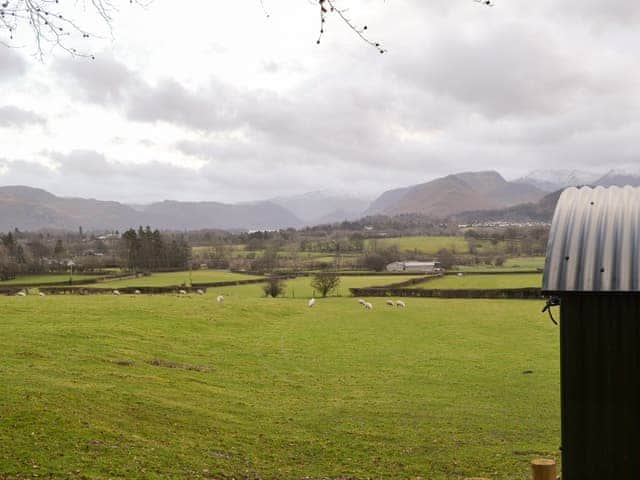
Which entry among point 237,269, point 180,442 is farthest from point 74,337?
point 237,269

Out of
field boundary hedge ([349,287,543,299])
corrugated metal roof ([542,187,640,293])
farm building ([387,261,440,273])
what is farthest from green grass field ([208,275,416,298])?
corrugated metal roof ([542,187,640,293])

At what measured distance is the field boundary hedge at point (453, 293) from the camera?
64062 mm

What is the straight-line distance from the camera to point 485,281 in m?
82.3

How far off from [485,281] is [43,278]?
212 ft

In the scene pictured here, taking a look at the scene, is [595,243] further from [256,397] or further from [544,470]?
[256,397]

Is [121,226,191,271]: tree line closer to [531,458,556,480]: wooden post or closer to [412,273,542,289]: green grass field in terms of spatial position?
[412,273,542,289]: green grass field

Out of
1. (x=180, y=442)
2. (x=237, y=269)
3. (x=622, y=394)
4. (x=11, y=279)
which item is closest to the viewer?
(x=622, y=394)

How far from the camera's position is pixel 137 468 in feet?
35.7

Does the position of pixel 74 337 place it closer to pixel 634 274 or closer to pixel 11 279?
pixel 634 274

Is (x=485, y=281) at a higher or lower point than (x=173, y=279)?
lower

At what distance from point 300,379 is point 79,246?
17162 centimetres

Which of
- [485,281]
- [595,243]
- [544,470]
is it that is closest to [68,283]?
[485,281]

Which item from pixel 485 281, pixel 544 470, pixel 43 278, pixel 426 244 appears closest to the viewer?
pixel 544 470

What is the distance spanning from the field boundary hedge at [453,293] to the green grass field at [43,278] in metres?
42.3
